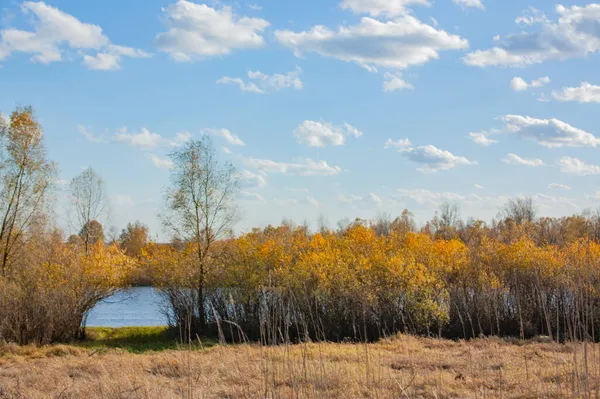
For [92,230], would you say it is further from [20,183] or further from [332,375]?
[332,375]

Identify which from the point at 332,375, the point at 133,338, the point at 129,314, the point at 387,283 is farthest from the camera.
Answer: the point at 129,314

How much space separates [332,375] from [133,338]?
15.3 m

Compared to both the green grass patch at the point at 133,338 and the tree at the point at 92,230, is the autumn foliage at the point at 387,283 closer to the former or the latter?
the green grass patch at the point at 133,338

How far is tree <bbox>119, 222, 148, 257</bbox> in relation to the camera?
198 feet

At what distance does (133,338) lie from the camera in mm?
23359

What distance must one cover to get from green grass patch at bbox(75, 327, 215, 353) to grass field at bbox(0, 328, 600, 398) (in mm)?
4239

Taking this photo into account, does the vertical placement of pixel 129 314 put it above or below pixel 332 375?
below

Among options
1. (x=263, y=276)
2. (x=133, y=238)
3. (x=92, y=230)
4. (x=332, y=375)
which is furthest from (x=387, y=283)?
(x=133, y=238)

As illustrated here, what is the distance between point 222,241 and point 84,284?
18.6 feet

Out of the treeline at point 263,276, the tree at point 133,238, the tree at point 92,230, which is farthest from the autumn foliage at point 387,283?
the tree at point 133,238

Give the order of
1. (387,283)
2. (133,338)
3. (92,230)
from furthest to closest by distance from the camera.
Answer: (92,230), (133,338), (387,283)

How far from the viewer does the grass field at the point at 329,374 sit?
798 cm

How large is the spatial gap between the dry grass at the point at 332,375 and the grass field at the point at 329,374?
22mm

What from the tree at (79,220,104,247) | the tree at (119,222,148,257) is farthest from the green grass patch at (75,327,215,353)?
the tree at (119,222,148,257)
